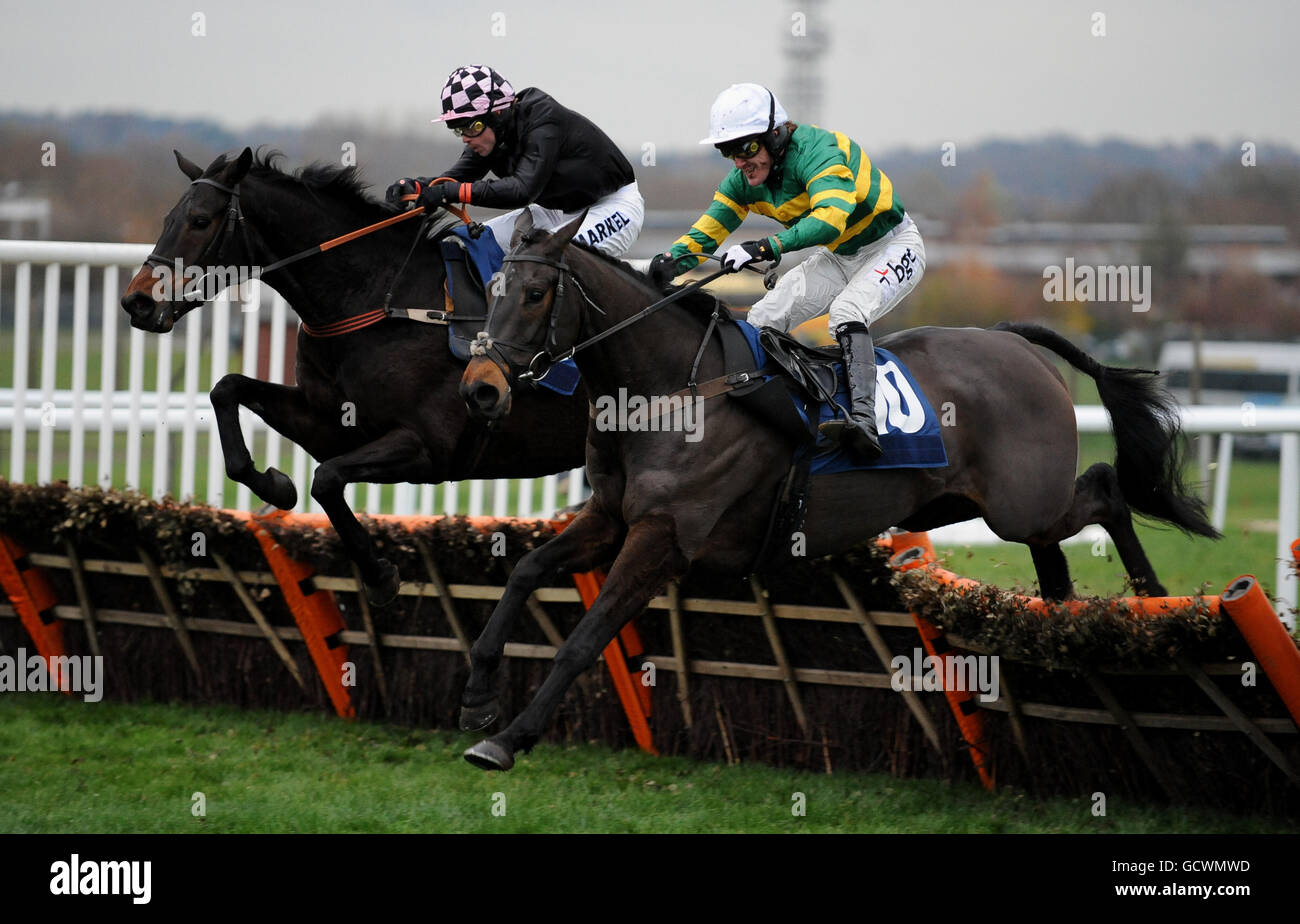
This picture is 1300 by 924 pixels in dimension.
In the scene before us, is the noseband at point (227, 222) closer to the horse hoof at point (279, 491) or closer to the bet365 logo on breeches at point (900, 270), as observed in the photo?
the horse hoof at point (279, 491)

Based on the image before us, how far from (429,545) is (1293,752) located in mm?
3394

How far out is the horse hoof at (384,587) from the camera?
18.3 ft

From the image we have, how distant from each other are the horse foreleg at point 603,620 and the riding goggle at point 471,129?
1.87m

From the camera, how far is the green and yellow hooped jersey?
16.1ft

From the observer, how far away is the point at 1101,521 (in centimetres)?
609

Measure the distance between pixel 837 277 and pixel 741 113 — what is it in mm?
1008

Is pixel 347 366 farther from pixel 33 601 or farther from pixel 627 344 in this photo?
pixel 33 601

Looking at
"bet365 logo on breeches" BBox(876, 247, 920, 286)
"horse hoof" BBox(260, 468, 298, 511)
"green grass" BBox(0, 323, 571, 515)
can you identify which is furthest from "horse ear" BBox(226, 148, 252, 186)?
"bet365 logo on breeches" BBox(876, 247, 920, 286)

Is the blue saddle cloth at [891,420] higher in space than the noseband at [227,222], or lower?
lower

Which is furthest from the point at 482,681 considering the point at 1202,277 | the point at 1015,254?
the point at 1202,277

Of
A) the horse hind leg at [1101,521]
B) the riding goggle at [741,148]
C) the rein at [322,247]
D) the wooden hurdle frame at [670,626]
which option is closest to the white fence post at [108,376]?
the wooden hurdle frame at [670,626]

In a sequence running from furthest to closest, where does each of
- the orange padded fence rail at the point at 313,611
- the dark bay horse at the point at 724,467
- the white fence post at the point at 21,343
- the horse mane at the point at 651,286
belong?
the white fence post at the point at 21,343, the orange padded fence rail at the point at 313,611, the horse mane at the point at 651,286, the dark bay horse at the point at 724,467

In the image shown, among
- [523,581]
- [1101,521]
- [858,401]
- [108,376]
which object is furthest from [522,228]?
[108,376]

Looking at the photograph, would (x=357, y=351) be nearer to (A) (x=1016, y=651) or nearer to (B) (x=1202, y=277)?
(A) (x=1016, y=651)
